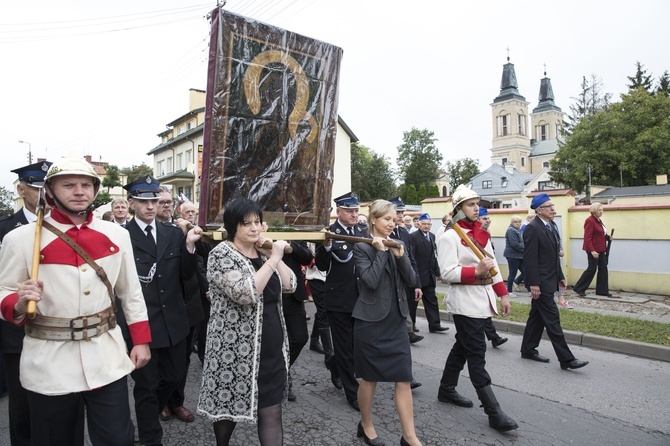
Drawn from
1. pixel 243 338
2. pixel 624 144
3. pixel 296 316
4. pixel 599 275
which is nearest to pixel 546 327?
pixel 296 316

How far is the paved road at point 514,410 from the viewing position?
3.92 m

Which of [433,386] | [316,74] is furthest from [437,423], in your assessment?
[316,74]

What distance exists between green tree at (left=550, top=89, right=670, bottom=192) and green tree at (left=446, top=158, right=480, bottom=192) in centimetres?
3618

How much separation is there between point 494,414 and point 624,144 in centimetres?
4374

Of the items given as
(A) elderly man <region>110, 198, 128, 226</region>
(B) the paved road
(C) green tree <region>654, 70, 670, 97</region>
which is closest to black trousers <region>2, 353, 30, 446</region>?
(B) the paved road

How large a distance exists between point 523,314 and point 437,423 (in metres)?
4.87

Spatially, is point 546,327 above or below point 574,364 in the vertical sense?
above

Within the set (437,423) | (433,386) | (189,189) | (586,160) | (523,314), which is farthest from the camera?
(586,160)

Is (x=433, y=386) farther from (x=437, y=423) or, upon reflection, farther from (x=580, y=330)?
(x=580, y=330)

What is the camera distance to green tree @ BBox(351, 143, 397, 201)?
5550cm

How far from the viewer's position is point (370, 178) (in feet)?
199

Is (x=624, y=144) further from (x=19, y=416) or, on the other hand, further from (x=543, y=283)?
(x=19, y=416)

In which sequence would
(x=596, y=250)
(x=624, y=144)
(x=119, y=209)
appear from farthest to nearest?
(x=624, y=144) → (x=596, y=250) → (x=119, y=209)

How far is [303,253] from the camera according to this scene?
4.58m
